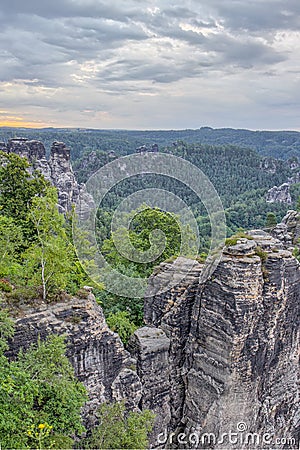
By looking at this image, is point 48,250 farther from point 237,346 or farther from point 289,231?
point 289,231

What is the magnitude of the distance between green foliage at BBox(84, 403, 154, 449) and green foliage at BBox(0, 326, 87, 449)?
196cm

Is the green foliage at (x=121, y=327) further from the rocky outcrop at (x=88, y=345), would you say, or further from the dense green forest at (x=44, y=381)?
the dense green forest at (x=44, y=381)

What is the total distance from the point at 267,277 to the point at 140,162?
48053 mm

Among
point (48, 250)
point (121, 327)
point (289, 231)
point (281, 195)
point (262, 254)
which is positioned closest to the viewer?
point (48, 250)

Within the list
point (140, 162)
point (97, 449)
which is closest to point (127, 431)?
point (97, 449)

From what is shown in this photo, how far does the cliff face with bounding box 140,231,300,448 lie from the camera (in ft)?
65.0

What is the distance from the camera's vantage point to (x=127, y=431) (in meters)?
16.8

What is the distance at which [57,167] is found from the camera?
78438 mm

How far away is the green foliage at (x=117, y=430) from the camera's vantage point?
1620cm

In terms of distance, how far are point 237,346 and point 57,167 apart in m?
65.0

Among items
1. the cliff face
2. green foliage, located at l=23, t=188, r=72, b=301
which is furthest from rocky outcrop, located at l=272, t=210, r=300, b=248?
green foliage, located at l=23, t=188, r=72, b=301

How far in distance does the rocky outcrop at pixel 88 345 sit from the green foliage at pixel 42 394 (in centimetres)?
109

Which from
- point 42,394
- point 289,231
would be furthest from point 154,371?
point 289,231

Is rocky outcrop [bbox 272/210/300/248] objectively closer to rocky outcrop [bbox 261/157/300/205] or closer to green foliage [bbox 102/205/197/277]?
green foliage [bbox 102/205/197/277]
